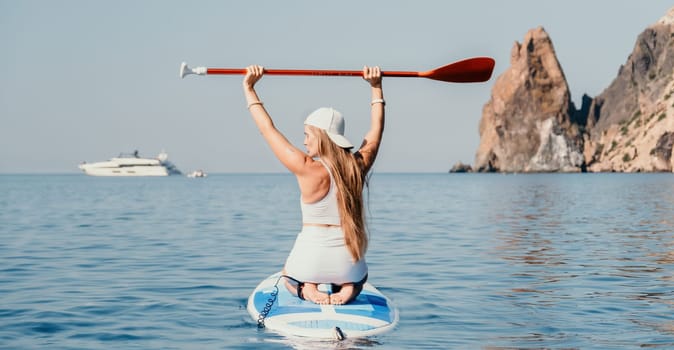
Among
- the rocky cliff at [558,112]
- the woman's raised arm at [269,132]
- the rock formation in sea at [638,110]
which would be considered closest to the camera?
the woman's raised arm at [269,132]

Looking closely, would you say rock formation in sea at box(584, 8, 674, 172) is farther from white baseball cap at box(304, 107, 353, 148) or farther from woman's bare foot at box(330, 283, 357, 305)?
white baseball cap at box(304, 107, 353, 148)

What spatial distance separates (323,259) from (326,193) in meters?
0.68

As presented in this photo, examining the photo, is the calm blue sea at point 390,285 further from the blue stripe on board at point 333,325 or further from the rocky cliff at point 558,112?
the rocky cliff at point 558,112

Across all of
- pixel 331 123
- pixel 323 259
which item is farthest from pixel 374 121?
pixel 323 259

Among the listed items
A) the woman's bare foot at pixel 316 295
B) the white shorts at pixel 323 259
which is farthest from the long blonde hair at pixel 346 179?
the woman's bare foot at pixel 316 295

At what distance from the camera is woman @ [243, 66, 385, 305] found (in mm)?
7289

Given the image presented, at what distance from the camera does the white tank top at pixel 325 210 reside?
7341 mm

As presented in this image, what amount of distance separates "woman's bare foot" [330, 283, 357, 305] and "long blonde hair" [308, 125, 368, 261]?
635mm

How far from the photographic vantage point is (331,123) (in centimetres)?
742

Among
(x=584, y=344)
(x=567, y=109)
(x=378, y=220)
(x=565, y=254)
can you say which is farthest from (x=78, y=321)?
(x=567, y=109)

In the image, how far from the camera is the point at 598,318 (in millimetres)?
9492

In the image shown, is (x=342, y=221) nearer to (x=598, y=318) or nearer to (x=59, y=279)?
(x=598, y=318)

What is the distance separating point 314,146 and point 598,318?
4245 mm

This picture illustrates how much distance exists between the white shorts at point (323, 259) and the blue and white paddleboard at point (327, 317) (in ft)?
0.95
